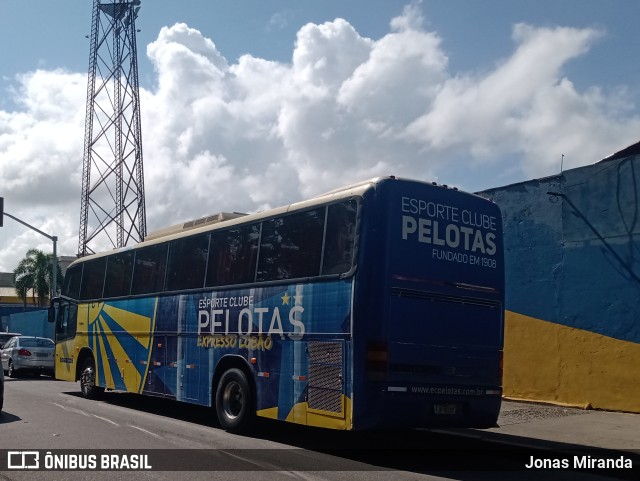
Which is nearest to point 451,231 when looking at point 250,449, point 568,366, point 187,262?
point 250,449

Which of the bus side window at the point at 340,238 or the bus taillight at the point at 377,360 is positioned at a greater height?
the bus side window at the point at 340,238

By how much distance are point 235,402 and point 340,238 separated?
12.2ft

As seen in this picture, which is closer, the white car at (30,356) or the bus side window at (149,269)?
the bus side window at (149,269)

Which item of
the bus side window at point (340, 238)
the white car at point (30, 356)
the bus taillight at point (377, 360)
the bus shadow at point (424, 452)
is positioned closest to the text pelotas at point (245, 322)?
the bus side window at point (340, 238)

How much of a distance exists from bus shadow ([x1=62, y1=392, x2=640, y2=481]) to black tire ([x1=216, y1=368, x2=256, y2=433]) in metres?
0.28

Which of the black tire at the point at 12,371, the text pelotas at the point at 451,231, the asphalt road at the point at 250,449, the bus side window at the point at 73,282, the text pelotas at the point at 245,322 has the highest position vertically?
the text pelotas at the point at 451,231

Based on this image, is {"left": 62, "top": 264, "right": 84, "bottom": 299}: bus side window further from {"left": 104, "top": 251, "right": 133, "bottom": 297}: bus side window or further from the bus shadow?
the bus shadow

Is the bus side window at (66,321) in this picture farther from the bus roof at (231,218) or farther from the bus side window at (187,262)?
the bus side window at (187,262)

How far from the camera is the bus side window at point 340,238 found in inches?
364

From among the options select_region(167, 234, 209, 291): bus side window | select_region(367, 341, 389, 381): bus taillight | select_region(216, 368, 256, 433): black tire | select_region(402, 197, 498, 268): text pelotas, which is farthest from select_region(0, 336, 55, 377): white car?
select_region(402, 197, 498, 268): text pelotas

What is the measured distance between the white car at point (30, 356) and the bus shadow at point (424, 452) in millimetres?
13193

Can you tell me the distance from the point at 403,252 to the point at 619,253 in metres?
6.02

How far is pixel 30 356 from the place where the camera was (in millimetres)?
23766

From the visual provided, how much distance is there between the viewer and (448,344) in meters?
9.51
